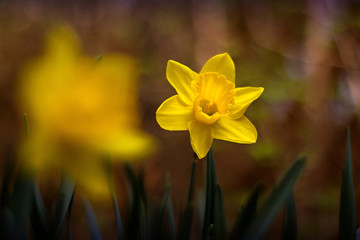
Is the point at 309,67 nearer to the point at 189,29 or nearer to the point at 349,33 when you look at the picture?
the point at 349,33

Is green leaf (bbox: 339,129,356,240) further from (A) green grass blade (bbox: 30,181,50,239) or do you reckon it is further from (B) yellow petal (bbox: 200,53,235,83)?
(A) green grass blade (bbox: 30,181,50,239)

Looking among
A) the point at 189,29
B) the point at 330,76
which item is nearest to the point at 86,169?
the point at 330,76

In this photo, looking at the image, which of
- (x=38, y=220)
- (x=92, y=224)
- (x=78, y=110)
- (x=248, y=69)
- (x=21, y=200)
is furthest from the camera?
(x=248, y=69)

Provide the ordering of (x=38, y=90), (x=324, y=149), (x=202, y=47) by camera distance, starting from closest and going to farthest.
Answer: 1. (x=38, y=90)
2. (x=324, y=149)
3. (x=202, y=47)

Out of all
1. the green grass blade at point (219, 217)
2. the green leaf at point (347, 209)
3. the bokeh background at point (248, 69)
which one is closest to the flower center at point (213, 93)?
the green grass blade at point (219, 217)

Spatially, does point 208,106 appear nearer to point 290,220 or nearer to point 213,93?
point 213,93

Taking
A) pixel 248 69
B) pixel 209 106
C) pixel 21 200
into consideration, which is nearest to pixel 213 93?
pixel 209 106
